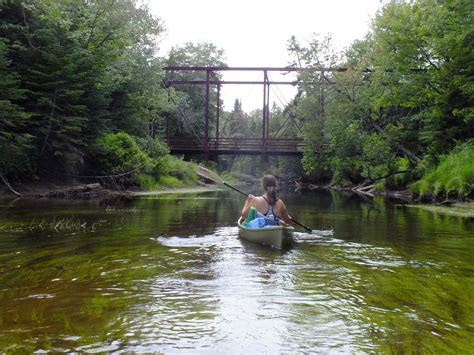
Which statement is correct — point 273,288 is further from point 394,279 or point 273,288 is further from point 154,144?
point 154,144

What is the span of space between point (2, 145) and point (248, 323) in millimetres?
15766

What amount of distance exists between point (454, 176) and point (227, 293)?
50.6ft

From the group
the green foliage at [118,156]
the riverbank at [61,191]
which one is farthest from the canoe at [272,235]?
the green foliage at [118,156]

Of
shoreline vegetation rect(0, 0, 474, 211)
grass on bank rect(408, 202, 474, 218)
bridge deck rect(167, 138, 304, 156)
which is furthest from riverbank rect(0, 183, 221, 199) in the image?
bridge deck rect(167, 138, 304, 156)

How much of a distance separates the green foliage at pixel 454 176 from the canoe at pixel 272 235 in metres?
11.3

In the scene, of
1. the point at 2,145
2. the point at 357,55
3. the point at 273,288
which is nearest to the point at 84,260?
Answer: the point at 273,288

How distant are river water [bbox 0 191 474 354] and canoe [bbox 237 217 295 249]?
23 centimetres

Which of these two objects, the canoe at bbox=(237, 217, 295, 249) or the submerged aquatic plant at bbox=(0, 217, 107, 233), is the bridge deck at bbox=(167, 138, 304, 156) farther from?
the canoe at bbox=(237, 217, 295, 249)

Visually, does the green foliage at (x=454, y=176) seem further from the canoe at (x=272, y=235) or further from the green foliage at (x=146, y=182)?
the green foliage at (x=146, y=182)

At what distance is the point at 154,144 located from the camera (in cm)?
2902

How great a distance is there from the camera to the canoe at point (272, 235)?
8055 millimetres

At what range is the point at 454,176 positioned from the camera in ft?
58.8

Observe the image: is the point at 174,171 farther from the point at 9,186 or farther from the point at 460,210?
the point at 460,210

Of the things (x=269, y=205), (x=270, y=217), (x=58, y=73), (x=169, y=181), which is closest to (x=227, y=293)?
(x=270, y=217)
